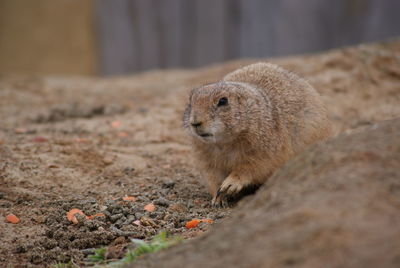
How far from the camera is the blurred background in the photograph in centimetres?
957

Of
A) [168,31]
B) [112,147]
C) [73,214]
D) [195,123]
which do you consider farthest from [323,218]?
[168,31]

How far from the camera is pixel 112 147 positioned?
626 cm

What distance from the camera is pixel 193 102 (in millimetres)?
4969

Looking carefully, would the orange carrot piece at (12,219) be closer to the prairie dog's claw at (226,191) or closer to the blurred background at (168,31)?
the prairie dog's claw at (226,191)

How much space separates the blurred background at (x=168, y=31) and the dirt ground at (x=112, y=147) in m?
1.11

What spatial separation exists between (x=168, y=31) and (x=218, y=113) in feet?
21.1

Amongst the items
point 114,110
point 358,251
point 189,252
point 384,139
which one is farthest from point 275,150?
point 114,110

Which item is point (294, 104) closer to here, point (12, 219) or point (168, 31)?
point (12, 219)

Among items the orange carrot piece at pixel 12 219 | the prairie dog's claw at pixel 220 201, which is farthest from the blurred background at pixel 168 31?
the orange carrot piece at pixel 12 219

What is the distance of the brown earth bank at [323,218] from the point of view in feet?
8.16

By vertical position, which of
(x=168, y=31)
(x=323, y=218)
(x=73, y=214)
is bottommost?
(x=73, y=214)

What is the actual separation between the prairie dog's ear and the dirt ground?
3.54ft

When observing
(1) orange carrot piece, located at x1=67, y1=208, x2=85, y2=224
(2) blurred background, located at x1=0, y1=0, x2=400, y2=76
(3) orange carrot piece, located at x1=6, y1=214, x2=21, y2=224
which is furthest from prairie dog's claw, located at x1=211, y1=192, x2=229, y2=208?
(2) blurred background, located at x1=0, y1=0, x2=400, y2=76

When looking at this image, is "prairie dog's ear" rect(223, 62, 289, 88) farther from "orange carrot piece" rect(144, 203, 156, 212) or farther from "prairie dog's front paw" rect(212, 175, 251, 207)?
"orange carrot piece" rect(144, 203, 156, 212)
